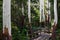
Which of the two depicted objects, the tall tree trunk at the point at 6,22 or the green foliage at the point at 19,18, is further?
the green foliage at the point at 19,18

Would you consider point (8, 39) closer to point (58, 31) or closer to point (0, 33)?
point (0, 33)

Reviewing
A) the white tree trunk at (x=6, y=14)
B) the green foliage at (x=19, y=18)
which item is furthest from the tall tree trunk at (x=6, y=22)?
the green foliage at (x=19, y=18)

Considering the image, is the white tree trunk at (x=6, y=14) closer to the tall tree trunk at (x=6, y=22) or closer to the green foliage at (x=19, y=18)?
the tall tree trunk at (x=6, y=22)

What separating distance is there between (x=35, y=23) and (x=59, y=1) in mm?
11483

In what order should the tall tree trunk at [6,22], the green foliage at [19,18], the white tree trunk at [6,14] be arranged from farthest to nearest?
the green foliage at [19,18] < the white tree trunk at [6,14] < the tall tree trunk at [6,22]

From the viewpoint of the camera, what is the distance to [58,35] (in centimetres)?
1166

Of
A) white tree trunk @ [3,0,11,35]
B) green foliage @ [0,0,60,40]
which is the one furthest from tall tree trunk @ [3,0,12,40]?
green foliage @ [0,0,60,40]

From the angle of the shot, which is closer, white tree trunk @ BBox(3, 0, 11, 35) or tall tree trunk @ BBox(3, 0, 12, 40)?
tall tree trunk @ BBox(3, 0, 12, 40)

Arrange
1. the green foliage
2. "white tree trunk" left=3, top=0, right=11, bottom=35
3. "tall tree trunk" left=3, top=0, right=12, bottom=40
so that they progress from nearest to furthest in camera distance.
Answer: "tall tree trunk" left=3, top=0, right=12, bottom=40, "white tree trunk" left=3, top=0, right=11, bottom=35, the green foliage

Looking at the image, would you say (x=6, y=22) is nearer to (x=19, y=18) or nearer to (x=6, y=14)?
(x=6, y=14)

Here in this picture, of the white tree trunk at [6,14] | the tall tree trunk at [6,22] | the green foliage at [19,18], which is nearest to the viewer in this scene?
the tall tree trunk at [6,22]

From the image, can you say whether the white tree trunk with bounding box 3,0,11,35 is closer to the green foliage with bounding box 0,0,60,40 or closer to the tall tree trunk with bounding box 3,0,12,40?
the tall tree trunk with bounding box 3,0,12,40

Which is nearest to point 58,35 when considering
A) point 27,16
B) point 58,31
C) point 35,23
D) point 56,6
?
point 58,31

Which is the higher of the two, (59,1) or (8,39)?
(59,1)
